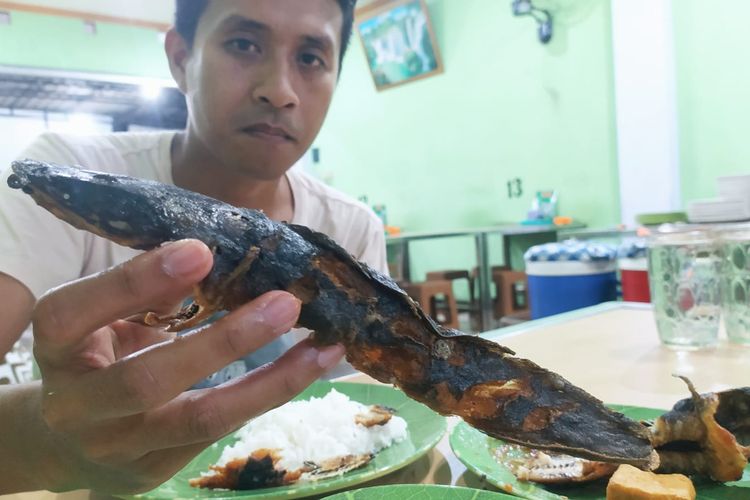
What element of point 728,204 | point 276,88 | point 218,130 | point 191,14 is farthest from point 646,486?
point 728,204

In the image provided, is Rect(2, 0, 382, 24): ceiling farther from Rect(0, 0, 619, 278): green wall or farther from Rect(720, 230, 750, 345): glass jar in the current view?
Rect(720, 230, 750, 345): glass jar

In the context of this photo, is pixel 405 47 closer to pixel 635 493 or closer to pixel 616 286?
pixel 616 286

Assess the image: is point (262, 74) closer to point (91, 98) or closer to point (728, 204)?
point (728, 204)

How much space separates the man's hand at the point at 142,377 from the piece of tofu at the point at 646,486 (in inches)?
13.5

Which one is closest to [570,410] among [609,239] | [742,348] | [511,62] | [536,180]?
[742,348]

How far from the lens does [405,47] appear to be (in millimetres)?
6527

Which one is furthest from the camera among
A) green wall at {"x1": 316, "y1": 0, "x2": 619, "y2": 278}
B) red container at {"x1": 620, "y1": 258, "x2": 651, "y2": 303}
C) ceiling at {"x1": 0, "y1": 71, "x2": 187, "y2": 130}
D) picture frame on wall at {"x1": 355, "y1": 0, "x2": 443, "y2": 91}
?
ceiling at {"x1": 0, "y1": 71, "x2": 187, "y2": 130}

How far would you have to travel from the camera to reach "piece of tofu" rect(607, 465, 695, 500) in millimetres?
610

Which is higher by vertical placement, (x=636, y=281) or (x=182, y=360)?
(x=182, y=360)

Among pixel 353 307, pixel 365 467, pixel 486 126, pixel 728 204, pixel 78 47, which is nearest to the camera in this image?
pixel 353 307

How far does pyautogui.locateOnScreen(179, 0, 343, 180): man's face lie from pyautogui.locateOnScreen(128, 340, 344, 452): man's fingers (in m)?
0.91

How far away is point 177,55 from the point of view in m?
1.59

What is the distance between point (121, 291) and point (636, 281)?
2383 mm

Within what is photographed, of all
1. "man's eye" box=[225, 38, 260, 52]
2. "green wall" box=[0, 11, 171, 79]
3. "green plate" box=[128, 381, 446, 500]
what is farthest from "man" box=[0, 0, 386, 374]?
"green wall" box=[0, 11, 171, 79]
